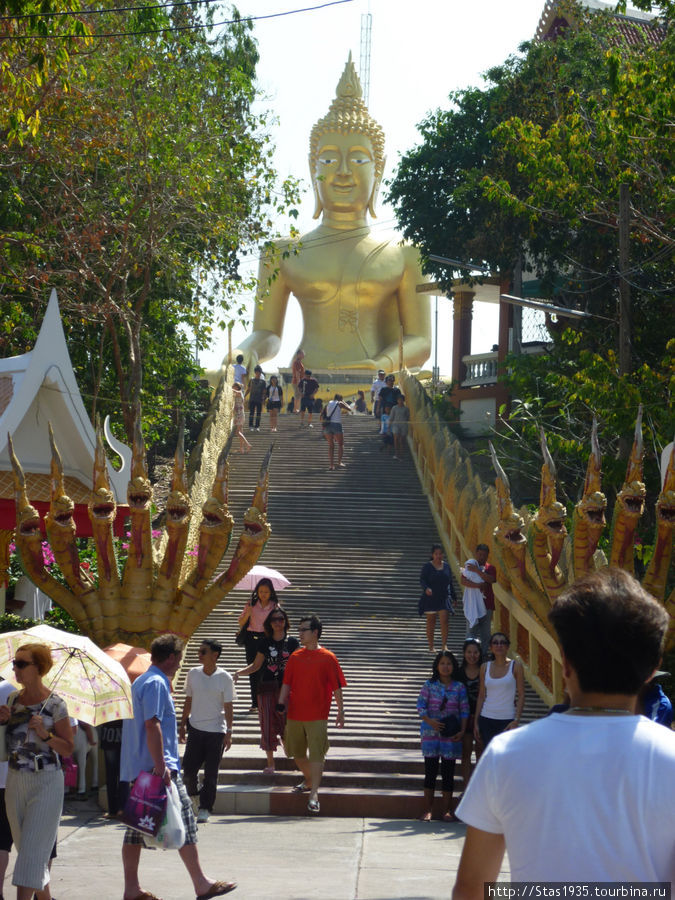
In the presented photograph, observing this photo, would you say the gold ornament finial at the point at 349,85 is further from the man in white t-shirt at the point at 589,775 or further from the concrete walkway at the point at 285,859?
the man in white t-shirt at the point at 589,775

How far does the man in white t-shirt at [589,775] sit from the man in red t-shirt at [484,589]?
401 inches

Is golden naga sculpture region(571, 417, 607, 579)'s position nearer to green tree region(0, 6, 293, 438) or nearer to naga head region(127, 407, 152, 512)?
naga head region(127, 407, 152, 512)

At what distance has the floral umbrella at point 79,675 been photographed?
260 inches

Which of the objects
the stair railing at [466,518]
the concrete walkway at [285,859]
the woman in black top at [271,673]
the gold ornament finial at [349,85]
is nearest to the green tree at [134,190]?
the stair railing at [466,518]

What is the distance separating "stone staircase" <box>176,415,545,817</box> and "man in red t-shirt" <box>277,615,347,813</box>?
0.34 meters

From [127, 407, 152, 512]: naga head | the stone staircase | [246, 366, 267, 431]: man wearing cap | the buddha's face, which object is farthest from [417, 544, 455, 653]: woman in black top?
the buddha's face

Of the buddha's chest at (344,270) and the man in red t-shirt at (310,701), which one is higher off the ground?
the buddha's chest at (344,270)

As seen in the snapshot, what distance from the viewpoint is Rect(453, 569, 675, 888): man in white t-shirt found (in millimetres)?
2494

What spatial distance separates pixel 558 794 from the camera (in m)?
2.53

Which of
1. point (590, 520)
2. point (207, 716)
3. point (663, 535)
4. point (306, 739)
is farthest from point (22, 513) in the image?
point (663, 535)

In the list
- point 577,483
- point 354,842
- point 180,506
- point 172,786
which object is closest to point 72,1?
A: point 180,506

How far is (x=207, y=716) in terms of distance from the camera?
330 inches

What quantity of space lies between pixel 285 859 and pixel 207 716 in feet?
4.04

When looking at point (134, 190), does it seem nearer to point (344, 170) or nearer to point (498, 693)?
point (498, 693)
